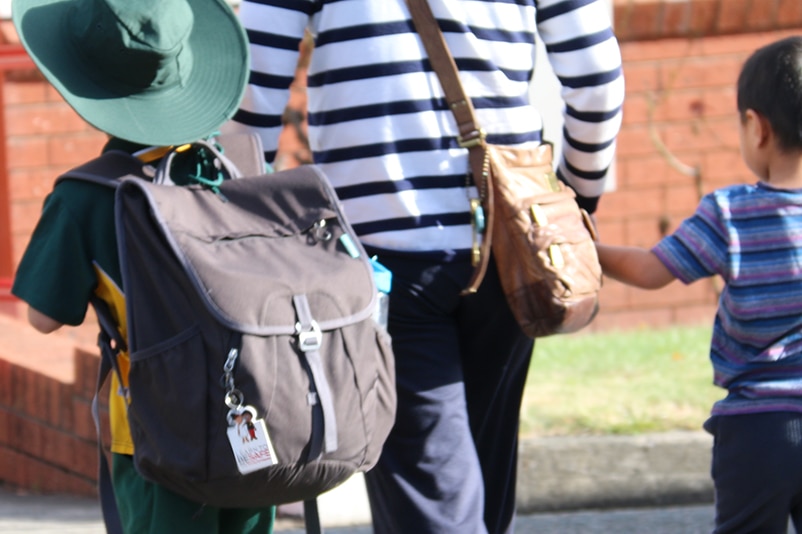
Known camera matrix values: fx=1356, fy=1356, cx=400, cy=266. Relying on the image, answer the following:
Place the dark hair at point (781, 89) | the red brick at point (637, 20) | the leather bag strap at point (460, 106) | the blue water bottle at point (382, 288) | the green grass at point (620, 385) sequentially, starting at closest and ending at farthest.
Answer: the blue water bottle at point (382, 288) < the leather bag strap at point (460, 106) < the dark hair at point (781, 89) < the green grass at point (620, 385) < the red brick at point (637, 20)

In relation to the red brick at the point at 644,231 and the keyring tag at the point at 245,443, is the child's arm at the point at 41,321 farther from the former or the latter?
the red brick at the point at 644,231

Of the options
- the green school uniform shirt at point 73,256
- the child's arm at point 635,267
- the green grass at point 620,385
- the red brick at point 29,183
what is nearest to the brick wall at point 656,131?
the red brick at point 29,183

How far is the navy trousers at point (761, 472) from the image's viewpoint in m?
2.80

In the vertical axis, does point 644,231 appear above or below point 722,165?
below

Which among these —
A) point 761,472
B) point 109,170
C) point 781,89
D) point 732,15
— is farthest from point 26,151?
point 761,472

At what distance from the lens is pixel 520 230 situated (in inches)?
109

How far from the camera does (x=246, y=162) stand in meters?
2.67

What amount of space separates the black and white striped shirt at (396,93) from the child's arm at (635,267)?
1.12 ft

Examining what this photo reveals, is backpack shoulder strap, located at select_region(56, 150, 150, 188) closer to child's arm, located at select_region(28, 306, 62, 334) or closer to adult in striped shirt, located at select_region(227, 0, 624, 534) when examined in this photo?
child's arm, located at select_region(28, 306, 62, 334)

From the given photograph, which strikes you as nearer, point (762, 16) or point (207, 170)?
point (207, 170)

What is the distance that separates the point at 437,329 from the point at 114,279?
72 centimetres

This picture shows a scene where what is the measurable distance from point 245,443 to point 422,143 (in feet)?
2.53

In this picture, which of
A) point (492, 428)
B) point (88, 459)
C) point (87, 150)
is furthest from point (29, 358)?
point (492, 428)

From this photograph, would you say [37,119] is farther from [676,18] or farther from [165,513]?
[165,513]
